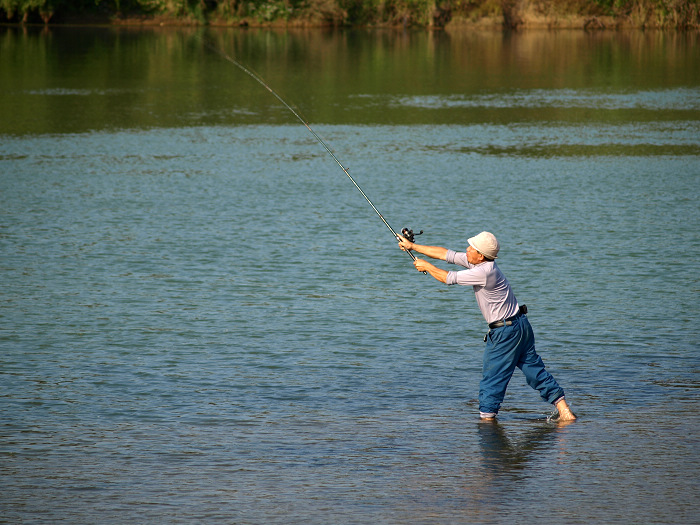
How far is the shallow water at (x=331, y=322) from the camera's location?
621 cm

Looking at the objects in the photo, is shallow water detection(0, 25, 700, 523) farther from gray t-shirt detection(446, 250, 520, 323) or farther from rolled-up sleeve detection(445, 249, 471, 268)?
rolled-up sleeve detection(445, 249, 471, 268)

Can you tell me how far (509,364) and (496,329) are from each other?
25 centimetres

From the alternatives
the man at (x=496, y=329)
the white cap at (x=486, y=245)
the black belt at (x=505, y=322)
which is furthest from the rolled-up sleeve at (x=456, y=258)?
the black belt at (x=505, y=322)

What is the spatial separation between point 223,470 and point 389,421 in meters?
1.35

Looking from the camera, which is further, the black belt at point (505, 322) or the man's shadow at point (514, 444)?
the black belt at point (505, 322)

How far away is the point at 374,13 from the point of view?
65688mm

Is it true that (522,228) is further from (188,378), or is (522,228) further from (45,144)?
(45,144)

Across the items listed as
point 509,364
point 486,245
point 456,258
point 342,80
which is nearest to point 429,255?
point 456,258

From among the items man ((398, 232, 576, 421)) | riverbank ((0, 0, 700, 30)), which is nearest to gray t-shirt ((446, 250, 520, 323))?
man ((398, 232, 576, 421))

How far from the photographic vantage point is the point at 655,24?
6153 centimetres

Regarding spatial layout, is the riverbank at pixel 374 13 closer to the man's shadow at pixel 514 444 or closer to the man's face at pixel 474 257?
the man's face at pixel 474 257

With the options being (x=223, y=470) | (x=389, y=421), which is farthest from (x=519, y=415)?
(x=223, y=470)

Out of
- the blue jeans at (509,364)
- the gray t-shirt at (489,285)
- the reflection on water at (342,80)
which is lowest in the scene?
the blue jeans at (509,364)

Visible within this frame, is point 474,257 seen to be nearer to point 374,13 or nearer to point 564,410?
point 564,410
